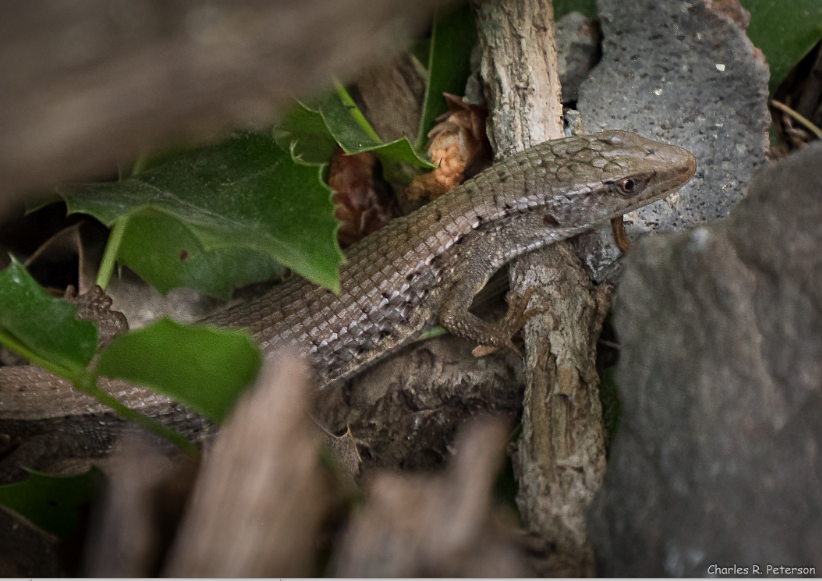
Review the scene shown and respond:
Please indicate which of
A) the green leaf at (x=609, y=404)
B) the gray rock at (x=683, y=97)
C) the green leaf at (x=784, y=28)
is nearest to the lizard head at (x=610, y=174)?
the gray rock at (x=683, y=97)

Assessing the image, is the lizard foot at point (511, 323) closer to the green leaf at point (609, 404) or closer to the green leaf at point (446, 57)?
the green leaf at point (609, 404)

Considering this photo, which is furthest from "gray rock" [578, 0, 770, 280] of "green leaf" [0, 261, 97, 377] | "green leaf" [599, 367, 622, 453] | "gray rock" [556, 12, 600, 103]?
"green leaf" [0, 261, 97, 377]

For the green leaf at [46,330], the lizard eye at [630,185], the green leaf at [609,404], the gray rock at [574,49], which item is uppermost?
the green leaf at [46,330]

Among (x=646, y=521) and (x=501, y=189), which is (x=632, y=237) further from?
(x=646, y=521)

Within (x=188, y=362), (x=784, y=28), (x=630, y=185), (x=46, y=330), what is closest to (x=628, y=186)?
(x=630, y=185)

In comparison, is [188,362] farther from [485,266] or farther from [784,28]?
[784,28]

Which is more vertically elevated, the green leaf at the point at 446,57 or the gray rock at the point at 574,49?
the green leaf at the point at 446,57
